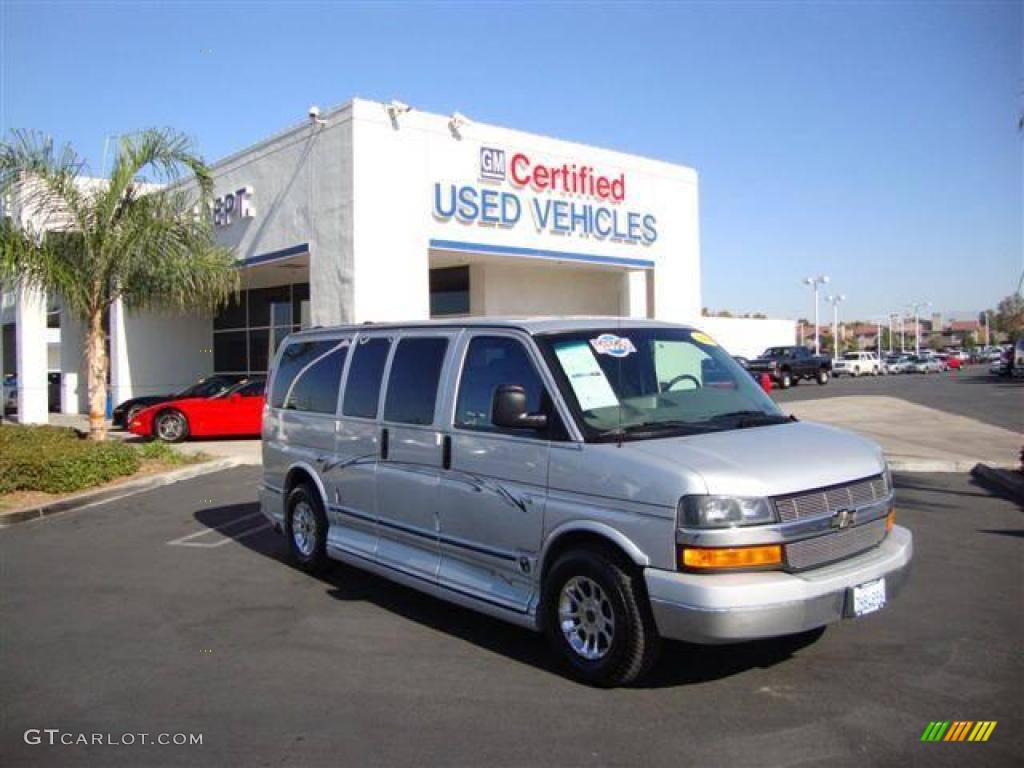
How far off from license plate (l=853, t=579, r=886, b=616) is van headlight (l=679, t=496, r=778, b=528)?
73 centimetres

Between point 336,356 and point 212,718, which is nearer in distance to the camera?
point 212,718

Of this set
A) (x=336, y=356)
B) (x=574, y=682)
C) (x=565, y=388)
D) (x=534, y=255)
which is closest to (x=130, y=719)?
(x=574, y=682)

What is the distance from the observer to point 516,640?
5.67m

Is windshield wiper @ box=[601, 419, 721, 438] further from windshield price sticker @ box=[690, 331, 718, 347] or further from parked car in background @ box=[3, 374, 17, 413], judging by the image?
parked car in background @ box=[3, 374, 17, 413]

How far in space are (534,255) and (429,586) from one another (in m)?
15.5

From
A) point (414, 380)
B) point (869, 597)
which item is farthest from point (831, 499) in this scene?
point (414, 380)

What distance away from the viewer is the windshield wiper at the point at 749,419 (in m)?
5.27

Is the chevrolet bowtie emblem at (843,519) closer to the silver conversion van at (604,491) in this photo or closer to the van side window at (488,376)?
the silver conversion van at (604,491)

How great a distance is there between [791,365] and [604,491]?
38.8 m

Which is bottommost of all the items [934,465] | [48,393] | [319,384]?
[934,465]

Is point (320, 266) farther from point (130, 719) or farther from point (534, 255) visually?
point (130, 719)

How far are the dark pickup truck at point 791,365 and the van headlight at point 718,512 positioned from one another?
36.3 m

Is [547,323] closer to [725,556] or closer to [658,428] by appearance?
[658,428]

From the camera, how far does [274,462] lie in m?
8.15
